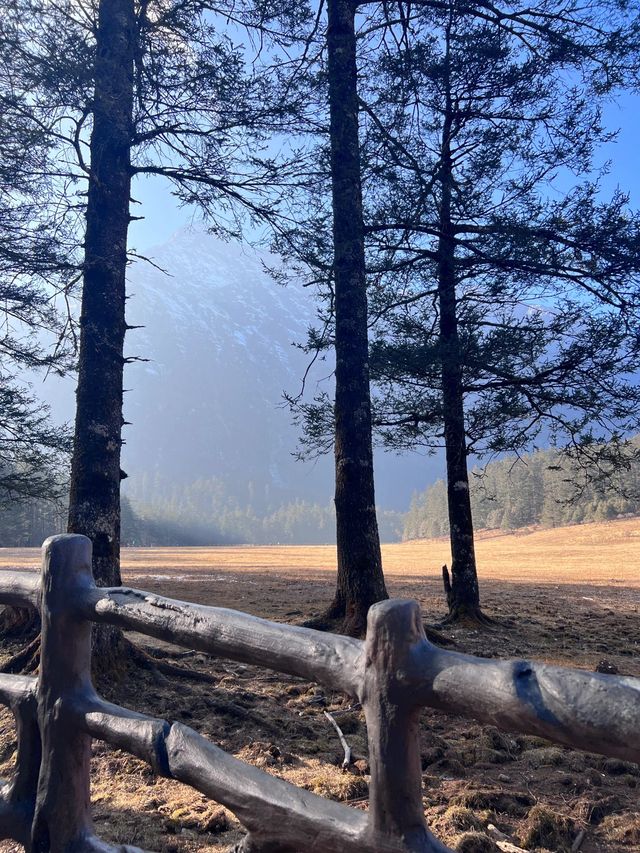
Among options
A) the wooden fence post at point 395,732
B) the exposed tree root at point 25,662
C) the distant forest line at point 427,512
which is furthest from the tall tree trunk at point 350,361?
the wooden fence post at point 395,732

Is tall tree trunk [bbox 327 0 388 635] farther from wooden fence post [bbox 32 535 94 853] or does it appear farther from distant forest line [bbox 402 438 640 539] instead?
distant forest line [bbox 402 438 640 539]

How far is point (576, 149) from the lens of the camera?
8.34m

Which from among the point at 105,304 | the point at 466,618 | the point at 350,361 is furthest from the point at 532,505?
the point at 105,304

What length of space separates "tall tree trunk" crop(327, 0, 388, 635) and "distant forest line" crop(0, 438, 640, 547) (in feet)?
9.31

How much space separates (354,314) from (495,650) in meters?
4.16

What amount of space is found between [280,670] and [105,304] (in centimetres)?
441

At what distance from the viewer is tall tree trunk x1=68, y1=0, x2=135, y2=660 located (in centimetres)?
535

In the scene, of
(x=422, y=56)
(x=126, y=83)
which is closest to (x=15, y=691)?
(x=126, y=83)

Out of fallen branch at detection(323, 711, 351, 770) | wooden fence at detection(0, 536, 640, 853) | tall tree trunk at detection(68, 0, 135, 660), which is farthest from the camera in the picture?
tall tree trunk at detection(68, 0, 135, 660)

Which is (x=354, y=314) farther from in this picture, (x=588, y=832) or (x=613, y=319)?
(x=588, y=832)

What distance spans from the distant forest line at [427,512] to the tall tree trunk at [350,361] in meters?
2.84

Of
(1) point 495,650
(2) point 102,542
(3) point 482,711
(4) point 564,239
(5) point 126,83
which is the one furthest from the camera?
(4) point 564,239

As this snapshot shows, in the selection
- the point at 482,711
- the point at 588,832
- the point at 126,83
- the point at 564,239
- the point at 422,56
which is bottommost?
the point at 588,832

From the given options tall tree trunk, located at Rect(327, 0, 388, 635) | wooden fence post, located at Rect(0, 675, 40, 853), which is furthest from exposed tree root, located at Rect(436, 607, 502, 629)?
wooden fence post, located at Rect(0, 675, 40, 853)
